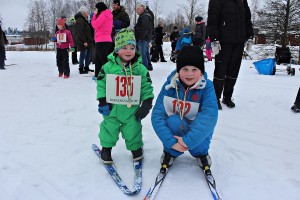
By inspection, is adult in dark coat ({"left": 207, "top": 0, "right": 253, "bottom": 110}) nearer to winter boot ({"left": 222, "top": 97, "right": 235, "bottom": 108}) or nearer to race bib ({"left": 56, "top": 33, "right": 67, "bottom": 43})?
winter boot ({"left": 222, "top": 97, "right": 235, "bottom": 108})

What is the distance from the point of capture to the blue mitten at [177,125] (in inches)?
95.4

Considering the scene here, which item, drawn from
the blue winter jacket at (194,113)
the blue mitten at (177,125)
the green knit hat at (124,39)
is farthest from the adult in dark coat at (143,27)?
the blue mitten at (177,125)

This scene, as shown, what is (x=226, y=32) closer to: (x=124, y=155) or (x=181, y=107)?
(x=181, y=107)

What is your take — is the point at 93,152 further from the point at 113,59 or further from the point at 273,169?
the point at 273,169

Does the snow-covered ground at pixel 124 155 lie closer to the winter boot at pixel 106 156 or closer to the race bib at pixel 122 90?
the winter boot at pixel 106 156

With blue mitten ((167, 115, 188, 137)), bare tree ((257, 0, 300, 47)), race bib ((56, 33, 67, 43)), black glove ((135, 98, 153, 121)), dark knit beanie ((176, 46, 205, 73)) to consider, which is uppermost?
bare tree ((257, 0, 300, 47))

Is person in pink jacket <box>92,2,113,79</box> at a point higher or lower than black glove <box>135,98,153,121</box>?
higher

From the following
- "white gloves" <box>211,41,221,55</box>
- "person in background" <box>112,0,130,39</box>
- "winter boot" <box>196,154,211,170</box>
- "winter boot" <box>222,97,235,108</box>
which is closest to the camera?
"winter boot" <box>196,154,211,170</box>

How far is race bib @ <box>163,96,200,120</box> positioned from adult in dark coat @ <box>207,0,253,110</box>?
78.3 inches

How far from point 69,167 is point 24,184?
414mm

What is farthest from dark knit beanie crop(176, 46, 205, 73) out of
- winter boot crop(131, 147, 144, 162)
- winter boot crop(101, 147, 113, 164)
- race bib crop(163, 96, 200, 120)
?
winter boot crop(101, 147, 113, 164)

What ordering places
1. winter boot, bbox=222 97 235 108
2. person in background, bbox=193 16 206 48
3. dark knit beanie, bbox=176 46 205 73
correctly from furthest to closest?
person in background, bbox=193 16 206 48, winter boot, bbox=222 97 235 108, dark knit beanie, bbox=176 46 205 73

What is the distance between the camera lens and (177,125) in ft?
7.96

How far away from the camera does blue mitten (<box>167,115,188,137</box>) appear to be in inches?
95.4
